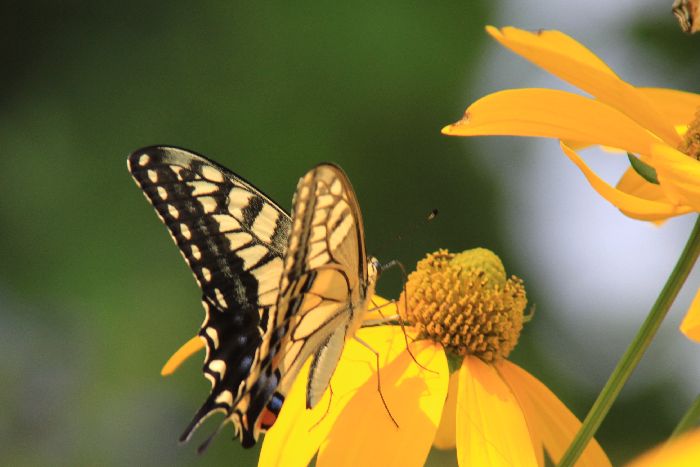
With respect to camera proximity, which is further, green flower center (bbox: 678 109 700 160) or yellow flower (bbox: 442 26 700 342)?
green flower center (bbox: 678 109 700 160)

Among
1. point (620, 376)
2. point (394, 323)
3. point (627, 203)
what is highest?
point (627, 203)

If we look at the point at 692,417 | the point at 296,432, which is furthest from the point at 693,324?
the point at 296,432

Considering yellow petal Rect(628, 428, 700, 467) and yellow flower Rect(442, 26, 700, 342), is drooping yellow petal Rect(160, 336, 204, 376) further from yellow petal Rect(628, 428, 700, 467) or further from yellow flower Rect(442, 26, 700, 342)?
yellow petal Rect(628, 428, 700, 467)

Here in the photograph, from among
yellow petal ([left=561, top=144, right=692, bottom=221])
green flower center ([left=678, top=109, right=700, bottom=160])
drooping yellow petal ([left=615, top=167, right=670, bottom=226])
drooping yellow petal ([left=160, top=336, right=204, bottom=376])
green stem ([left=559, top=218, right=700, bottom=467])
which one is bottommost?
drooping yellow petal ([left=160, top=336, right=204, bottom=376])

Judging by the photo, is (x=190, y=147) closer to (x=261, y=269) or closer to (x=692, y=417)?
(x=261, y=269)

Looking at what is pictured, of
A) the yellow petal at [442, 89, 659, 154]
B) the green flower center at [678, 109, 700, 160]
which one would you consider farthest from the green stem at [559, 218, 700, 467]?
the green flower center at [678, 109, 700, 160]

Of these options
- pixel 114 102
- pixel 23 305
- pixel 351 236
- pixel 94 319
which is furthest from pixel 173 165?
pixel 114 102

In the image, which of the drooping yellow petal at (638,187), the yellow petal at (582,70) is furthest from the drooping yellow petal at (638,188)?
the yellow petal at (582,70)

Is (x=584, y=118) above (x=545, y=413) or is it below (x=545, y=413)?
above
